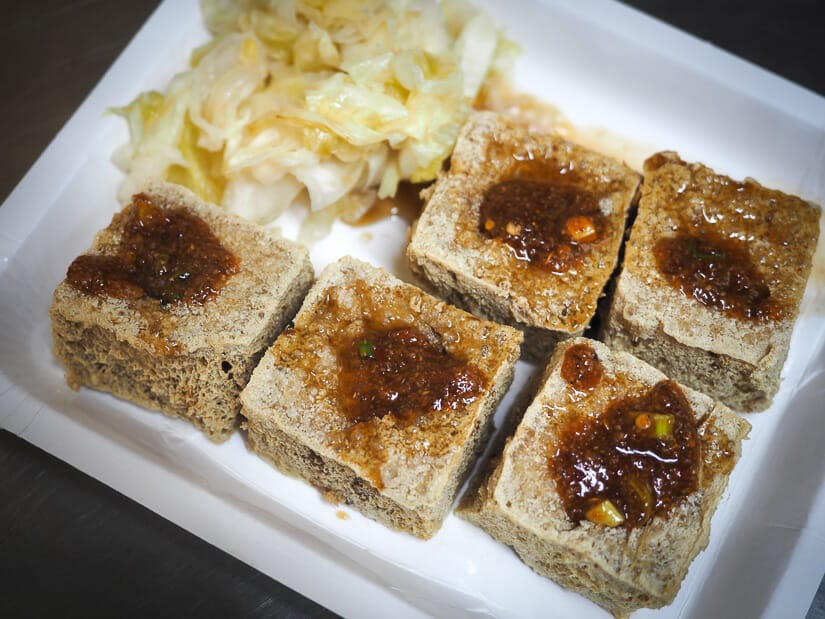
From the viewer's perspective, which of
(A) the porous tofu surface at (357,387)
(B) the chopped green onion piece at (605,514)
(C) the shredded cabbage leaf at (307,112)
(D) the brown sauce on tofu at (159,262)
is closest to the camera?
(B) the chopped green onion piece at (605,514)

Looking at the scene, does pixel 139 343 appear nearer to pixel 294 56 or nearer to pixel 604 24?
pixel 294 56

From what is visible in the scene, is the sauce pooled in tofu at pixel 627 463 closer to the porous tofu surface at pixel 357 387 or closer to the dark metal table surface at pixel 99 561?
the porous tofu surface at pixel 357 387

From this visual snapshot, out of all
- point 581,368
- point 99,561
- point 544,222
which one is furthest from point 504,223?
point 99,561

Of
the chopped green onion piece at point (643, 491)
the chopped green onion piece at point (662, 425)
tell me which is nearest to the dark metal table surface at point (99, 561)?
the chopped green onion piece at point (643, 491)

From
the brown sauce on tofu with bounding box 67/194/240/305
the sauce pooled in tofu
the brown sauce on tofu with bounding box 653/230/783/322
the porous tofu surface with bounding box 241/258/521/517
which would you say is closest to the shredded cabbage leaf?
the brown sauce on tofu with bounding box 67/194/240/305

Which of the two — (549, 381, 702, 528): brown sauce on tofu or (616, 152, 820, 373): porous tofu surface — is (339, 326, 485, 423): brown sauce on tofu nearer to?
(549, 381, 702, 528): brown sauce on tofu

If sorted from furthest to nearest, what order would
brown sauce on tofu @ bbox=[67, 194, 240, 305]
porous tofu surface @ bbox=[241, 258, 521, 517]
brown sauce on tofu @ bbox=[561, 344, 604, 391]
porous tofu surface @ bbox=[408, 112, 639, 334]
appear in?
1. porous tofu surface @ bbox=[408, 112, 639, 334]
2. brown sauce on tofu @ bbox=[67, 194, 240, 305]
3. brown sauce on tofu @ bbox=[561, 344, 604, 391]
4. porous tofu surface @ bbox=[241, 258, 521, 517]

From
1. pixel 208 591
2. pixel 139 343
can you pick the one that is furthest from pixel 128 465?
pixel 208 591
